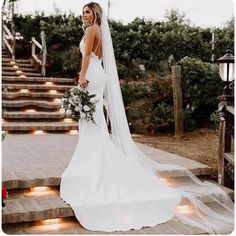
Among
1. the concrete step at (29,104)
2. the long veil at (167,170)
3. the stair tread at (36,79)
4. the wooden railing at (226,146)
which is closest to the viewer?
the long veil at (167,170)

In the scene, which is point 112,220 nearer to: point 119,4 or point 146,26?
point 146,26

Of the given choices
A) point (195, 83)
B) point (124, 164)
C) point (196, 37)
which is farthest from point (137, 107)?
point (124, 164)

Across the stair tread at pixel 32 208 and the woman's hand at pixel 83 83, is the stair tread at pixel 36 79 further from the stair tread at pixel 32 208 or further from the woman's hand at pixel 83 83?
the stair tread at pixel 32 208

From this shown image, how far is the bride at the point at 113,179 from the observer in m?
4.08

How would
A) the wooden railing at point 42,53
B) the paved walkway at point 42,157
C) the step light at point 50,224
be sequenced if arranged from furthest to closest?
the wooden railing at point 42,53 → the paved walkway at point 42,157 → the step light at point 50,224

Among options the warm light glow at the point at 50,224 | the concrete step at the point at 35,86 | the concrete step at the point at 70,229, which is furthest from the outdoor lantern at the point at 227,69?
the concrete step at the point at 35,86

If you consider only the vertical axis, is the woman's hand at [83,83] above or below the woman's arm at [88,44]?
below

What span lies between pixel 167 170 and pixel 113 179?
1013 millimetres

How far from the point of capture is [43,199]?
4293 mm

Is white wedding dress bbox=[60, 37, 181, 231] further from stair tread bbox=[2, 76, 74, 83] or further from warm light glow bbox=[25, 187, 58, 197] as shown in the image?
stair tread bbox=[2, 76, 74, 83]

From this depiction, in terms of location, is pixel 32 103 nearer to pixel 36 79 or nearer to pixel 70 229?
pixel 36 79

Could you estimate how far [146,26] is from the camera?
533 inches

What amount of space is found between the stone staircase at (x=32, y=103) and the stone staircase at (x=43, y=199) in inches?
112

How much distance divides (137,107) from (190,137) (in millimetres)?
1605
